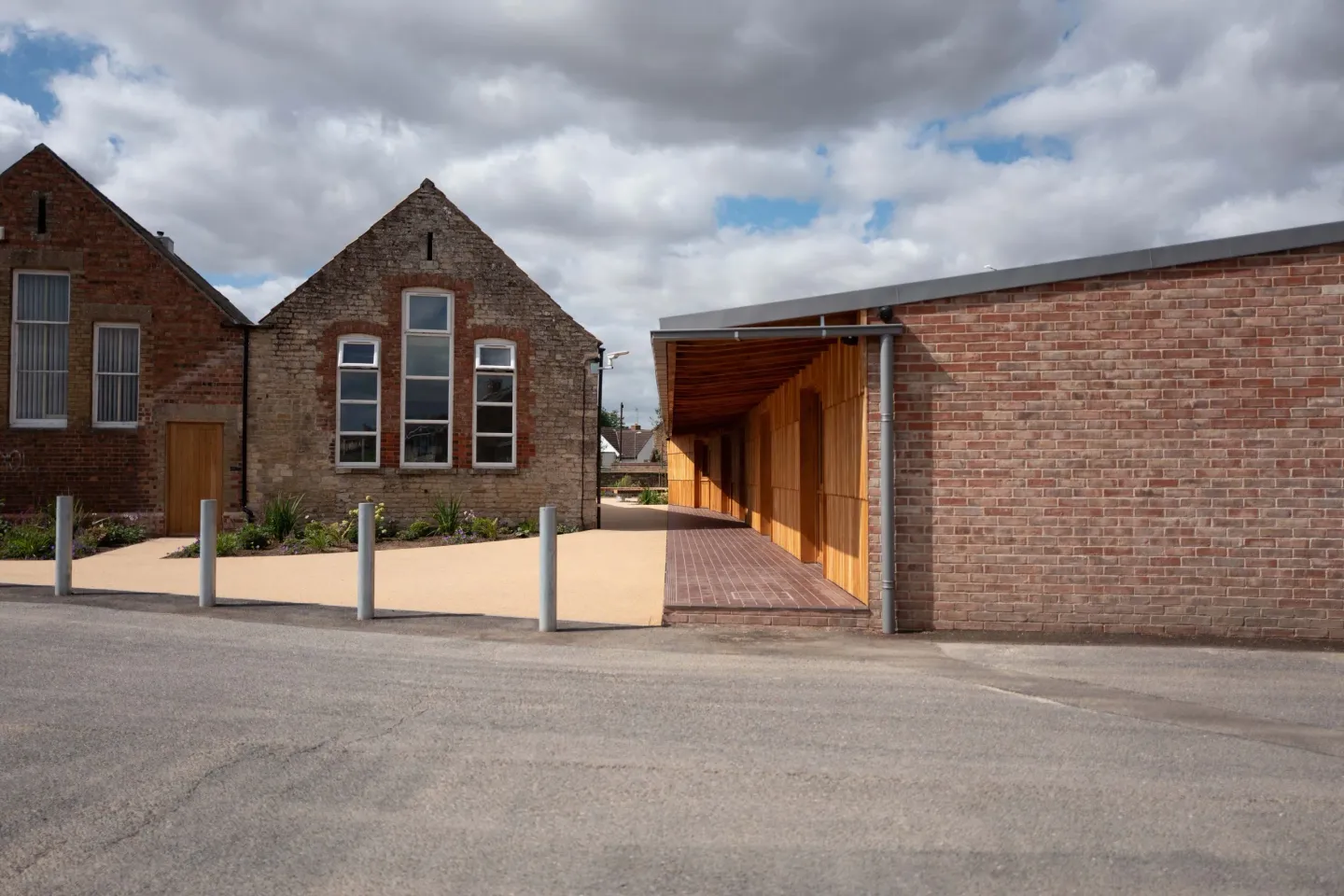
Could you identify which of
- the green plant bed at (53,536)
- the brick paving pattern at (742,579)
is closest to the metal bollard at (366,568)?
the brick paving pattern at (742,579)

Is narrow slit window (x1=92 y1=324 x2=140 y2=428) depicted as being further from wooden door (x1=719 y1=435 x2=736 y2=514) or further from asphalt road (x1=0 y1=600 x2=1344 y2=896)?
wooden door (x1=719 y1=435 x2=736 y2=514)

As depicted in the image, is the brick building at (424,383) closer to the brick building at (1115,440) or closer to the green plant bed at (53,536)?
the green plant bed at (53,536)

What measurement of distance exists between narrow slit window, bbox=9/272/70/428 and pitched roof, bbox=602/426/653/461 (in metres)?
62.9

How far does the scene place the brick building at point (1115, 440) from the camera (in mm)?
8109

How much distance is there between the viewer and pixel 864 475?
8.61 m

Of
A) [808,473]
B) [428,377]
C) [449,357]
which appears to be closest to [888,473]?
[808,473]

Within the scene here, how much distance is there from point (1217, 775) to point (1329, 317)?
5236 millimetres

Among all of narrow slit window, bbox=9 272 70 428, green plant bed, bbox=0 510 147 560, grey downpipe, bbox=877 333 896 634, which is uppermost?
narrow slit window, bbox=9 272 70 428

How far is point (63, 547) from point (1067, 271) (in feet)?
33.7

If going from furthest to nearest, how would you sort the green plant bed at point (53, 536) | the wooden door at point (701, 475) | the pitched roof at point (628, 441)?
the pitched roof at point (628, 441) < the wooden door at point (701, 475) < the green plant bed at point (53, 536)

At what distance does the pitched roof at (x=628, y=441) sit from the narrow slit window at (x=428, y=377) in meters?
61.3

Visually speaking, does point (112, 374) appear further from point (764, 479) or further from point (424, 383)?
point (764, 479)

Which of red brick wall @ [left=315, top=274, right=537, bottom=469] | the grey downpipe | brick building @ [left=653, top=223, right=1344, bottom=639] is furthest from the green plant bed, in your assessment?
the grey downpipe

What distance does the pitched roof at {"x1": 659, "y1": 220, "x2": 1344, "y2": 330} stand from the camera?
26.5 feet
